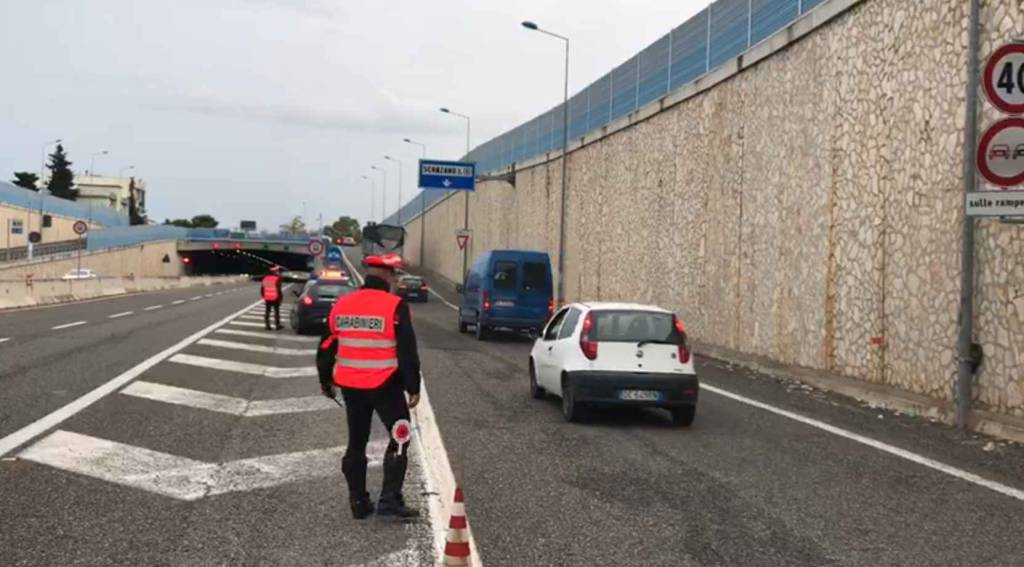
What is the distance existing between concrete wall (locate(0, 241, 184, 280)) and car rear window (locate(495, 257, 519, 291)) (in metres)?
40.8

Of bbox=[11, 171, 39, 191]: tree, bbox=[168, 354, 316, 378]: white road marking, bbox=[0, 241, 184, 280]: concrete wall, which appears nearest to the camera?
bbox=[168, 354, 316, 378]: white road marking

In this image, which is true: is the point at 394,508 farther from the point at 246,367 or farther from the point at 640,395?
the point at 246,367

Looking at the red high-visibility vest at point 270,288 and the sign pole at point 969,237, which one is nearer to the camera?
the sign pole at point 969,237

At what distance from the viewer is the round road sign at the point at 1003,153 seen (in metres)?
10.1

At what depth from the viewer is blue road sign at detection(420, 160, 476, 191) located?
151 feet

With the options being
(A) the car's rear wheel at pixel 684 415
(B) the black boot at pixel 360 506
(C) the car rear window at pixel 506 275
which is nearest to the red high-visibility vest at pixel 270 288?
(C) the car rear window at pixel 506 275

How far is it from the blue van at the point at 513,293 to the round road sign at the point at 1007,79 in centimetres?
1528

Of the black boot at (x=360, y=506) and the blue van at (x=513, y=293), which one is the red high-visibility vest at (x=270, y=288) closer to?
the blue van at (x=513, y=293)

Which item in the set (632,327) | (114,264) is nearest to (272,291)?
(632,327)

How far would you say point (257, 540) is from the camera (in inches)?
221

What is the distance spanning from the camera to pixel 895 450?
373 inches

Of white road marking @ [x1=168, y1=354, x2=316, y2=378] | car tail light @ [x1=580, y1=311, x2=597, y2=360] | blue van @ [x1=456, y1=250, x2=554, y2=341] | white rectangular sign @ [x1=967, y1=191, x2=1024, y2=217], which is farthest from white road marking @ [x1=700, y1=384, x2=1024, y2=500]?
blue van @ [x1=456, y1=250, x2=554, y2=341]

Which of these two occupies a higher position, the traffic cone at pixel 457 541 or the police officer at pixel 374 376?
the police officer at pixel 374 376

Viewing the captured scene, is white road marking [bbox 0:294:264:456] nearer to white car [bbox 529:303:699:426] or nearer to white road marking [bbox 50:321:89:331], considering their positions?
white car [bbox 529:303:699:426]
